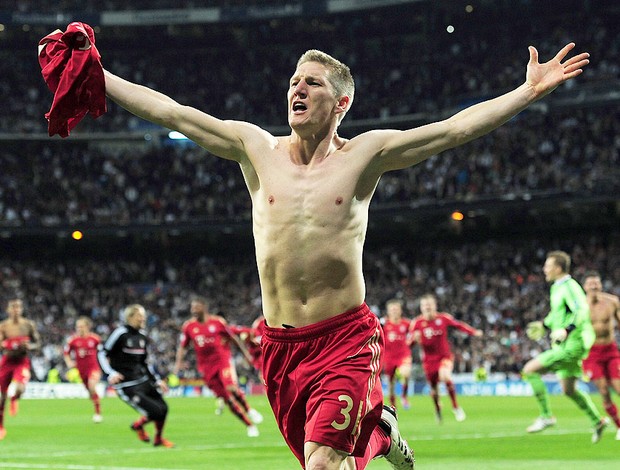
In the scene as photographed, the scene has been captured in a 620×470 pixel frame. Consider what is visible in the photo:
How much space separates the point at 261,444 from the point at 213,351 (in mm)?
3955

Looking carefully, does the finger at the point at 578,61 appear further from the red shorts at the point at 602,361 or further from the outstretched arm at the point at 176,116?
the red shorts at the point at 602,361

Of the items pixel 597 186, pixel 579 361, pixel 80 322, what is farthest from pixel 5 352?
pixel 597 186

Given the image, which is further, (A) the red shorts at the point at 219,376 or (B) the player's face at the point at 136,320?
(A) the red shorts at the point at 219,376

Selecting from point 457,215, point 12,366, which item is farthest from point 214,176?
point 12,366

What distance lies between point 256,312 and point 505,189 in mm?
11385

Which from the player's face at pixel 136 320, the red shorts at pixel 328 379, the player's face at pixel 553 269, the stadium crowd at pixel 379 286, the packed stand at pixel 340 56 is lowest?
the stadium crowd at pixel 379 286

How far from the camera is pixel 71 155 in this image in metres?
53.2

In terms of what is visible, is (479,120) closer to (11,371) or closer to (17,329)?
(11,371)

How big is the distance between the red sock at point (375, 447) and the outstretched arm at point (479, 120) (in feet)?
5.85

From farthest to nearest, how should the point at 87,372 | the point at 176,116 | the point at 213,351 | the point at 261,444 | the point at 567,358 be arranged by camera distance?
the point at 87,372 → the point at 213,351 → the point at 261,444 → the point at 567,358 → the point at 176,116

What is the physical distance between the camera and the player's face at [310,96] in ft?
21.2

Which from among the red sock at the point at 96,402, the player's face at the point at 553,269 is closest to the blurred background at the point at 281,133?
the red sock at the point at 96,402

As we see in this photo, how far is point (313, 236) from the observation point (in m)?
6.48

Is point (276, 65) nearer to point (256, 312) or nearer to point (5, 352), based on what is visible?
point (256, 312)
